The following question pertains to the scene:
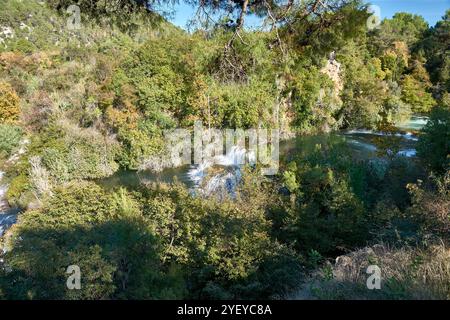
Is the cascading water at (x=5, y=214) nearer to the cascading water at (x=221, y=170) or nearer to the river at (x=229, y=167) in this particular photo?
the river at (x=229, y=167)

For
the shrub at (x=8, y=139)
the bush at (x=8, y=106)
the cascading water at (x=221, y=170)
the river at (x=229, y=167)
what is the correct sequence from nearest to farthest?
the river at (x=229, y=167), the cascading water at (x=221, y=170), the shrub at (x=8, y=139), the bush at (x=8, y=106)

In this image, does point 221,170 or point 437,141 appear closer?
point 437,141

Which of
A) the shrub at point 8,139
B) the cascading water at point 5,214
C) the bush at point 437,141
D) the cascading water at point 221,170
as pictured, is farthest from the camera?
the shrub at point 8,139

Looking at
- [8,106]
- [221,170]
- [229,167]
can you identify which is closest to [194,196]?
[221,170]

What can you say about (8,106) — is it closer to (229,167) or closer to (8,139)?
(8,139)

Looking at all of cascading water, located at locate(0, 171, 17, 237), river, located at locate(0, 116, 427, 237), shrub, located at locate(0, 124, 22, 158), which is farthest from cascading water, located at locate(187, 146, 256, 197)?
shrub, located at locate(0, 124, 22, 158)

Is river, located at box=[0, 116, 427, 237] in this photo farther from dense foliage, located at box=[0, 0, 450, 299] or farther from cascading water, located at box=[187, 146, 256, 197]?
dense foliage, located at box=[0, 0, 450, 299]

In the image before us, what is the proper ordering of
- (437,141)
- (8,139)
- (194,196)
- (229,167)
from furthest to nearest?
(8,139) → (229,167) → (194,196) → (437,141)

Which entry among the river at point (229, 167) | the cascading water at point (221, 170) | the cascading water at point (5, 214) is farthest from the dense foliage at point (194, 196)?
the cascading water at point (221, 170)

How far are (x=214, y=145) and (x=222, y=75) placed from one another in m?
13.6

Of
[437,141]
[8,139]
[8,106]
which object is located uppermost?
[8,106]

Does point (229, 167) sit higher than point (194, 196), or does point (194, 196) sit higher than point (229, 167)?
point (194, 196)

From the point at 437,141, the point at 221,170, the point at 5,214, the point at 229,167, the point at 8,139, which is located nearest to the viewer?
the point at 437,141
